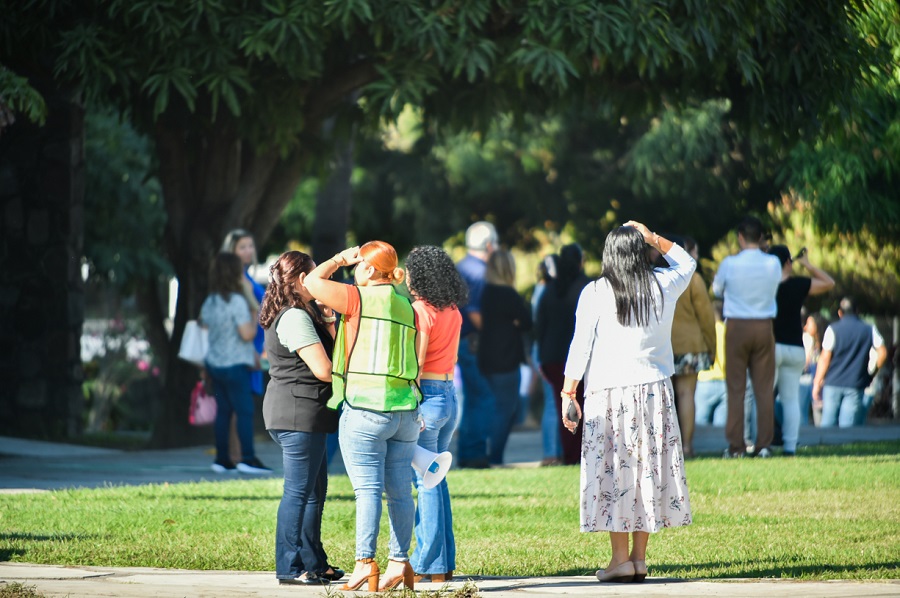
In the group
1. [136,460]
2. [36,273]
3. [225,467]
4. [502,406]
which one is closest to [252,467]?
[225,467]

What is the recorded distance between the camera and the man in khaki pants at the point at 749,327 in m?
11.5

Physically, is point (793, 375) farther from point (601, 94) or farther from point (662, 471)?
point (662, 471)

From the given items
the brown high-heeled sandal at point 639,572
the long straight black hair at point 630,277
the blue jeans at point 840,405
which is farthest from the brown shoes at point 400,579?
the blue jeans at point 840,405

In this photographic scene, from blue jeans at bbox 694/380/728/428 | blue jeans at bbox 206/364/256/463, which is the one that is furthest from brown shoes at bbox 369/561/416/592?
blue jeans at bbox 694/380/728/428

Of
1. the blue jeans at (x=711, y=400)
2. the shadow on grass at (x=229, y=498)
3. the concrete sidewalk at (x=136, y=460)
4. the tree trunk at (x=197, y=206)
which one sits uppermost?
the tree trunk at (x=197, y=206)

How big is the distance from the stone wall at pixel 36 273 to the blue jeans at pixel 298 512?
8880mm

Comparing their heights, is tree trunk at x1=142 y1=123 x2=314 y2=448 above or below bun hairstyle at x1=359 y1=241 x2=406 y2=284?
above

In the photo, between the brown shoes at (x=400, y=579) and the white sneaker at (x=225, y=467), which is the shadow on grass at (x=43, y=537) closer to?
the brown shoes at (x=400, y=579)

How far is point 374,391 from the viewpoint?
6.04 metres

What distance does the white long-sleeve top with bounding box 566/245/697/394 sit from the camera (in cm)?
667

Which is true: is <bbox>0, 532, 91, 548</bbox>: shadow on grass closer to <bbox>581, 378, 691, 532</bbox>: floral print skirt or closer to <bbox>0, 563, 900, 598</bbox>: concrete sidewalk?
<bbox>0, 563, 900, 598</bbox>: concrete sidewalk

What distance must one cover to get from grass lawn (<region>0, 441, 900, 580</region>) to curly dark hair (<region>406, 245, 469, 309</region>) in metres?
1.40

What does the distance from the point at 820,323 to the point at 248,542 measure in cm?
1459

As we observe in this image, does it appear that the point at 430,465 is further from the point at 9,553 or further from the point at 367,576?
the point at 9,553
